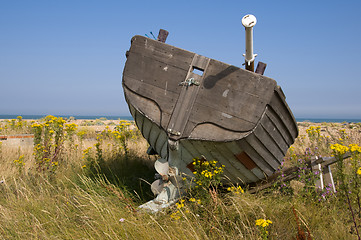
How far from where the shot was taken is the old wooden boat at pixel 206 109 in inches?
122

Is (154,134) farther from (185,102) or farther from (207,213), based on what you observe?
(207,213)

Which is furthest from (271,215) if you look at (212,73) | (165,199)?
(212,73)

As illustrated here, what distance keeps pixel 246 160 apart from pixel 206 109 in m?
0.88

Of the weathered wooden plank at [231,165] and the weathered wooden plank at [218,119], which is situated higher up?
the weathered wooden plank at [218,119]

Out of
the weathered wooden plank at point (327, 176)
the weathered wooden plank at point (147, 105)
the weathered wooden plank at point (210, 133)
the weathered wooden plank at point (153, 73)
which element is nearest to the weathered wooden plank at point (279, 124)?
the weathered wooden plank at point (210, 133)

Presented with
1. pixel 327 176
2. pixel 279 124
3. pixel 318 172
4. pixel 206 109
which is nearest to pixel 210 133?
pixel 206 109

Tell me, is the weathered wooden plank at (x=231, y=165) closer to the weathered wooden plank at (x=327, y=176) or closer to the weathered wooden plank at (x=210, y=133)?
the weathered wooden plank at (x=210, y=133)

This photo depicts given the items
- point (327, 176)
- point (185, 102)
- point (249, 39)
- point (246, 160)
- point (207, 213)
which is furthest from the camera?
point (327, 176)

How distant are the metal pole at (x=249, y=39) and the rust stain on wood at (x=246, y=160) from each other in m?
1.09

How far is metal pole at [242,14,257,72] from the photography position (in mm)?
2848

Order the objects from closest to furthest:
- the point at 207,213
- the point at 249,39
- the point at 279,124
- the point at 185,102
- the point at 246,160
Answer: the point at 207,213, the point at 249,39, the point at 185,102, the point at 246,160, the point at 279,124

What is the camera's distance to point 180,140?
3260 millimetres

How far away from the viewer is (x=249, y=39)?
302 centimetres

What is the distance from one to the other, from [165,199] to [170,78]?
1.60 m
